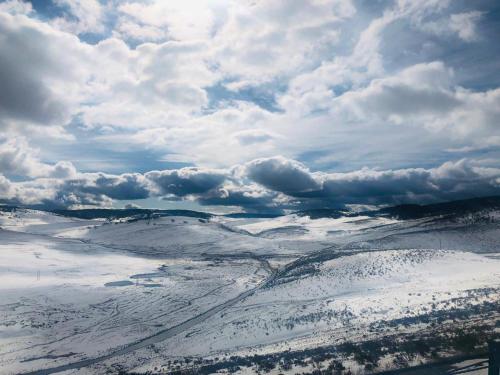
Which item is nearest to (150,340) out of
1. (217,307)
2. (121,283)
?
(217,307)

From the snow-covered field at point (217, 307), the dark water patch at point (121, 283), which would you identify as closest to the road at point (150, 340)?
the snow-covered field at point (217, 307)

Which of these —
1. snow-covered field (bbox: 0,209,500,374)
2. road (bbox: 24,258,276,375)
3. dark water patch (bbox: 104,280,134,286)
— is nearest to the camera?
snow-covered field (bbox: 0,209,500,374)

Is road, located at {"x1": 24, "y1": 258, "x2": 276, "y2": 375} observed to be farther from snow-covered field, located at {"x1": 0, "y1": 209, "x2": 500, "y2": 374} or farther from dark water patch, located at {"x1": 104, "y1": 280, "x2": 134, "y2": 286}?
dark water patch, located at {"x1": 104, "y1": 280, "x2": 134, "y2": 286}

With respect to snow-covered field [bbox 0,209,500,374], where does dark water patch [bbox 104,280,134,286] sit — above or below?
above

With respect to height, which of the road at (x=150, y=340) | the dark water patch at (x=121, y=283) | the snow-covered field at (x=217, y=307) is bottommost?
the road at (x=150, y=340)

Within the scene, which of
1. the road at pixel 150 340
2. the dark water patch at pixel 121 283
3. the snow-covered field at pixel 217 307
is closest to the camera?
the snow-covered field at pixel 217 307

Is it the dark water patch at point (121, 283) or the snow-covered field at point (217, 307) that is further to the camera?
the dark water patch at point (121, 283)

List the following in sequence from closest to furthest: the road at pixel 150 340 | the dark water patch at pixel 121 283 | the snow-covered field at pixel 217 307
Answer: the snow-covered field at pixel 217 307, the road at pixel 150 340, the dark water patch at pixel 121 283

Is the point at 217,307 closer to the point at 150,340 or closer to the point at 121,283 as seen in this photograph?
the point at 150,340

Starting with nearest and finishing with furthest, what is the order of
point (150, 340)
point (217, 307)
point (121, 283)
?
point (150, 340)
point (217, 307)
point (121, 283)

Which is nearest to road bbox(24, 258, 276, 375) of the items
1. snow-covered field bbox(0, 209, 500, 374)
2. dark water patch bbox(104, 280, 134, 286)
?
snow-covered field bbox(0, 209, 500, 374)

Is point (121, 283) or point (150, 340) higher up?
point (121, 283)

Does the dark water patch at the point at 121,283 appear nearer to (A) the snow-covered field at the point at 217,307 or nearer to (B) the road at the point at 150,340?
(A) the snow-covered field at the point at 217,307
